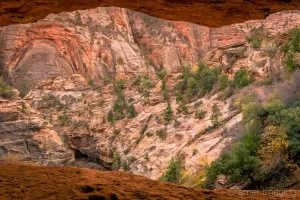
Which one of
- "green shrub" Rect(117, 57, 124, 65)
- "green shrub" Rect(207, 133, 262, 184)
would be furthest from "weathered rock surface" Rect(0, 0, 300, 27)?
"green shrub" Rect(117, 57, 124, 65)

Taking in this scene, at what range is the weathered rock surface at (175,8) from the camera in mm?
6148

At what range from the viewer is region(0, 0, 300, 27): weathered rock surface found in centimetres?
615

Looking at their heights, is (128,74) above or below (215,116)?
below

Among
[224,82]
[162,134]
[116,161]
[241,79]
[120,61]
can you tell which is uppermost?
[241,79]

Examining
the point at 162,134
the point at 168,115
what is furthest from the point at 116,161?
the point at 168,115

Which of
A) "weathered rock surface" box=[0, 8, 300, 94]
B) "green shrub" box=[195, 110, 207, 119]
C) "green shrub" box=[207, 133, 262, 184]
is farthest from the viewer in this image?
"weathered rock surface" box=[0, 8, 300, 94]

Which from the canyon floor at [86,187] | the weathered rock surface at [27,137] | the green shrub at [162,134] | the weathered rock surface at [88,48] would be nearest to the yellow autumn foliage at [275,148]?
the green shrub at [162,134]

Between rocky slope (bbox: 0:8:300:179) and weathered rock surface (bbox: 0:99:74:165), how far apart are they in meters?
3.24

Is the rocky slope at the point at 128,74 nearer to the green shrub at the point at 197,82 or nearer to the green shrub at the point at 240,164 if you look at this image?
the green shrub at the point at 197,82

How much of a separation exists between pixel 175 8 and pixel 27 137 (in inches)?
1247

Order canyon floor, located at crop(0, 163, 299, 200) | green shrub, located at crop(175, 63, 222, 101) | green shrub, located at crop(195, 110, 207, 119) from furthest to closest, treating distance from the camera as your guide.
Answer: green shrub, located at crop(175, 63, 222, 101)
green shrub, located at crop(195, 110, 207, 119)
canyon floor, located at crop(0, 163, 299, 200)

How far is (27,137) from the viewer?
3666cm

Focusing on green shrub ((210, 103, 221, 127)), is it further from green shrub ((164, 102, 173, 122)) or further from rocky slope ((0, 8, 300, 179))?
green shrub ((164, 102, 173, 122))

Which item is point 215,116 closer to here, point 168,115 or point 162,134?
point 162,134
